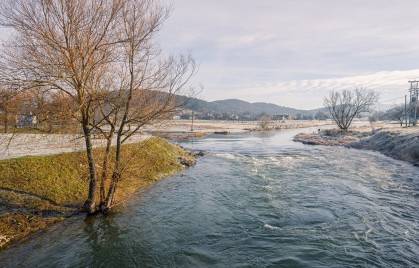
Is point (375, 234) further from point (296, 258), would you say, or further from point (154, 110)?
point (154, 110)

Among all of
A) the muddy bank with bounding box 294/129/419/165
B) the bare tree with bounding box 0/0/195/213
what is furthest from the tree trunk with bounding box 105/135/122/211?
the muddy bank with bounding box 294/129/419/165

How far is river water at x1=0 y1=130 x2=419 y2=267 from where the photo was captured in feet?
37.4

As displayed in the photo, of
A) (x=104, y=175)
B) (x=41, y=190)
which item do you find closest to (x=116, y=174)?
(x=104, y=175)

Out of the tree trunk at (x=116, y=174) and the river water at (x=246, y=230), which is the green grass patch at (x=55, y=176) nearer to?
the tree trunk at (x=116, y=174)

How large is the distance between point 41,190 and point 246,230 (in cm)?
1106

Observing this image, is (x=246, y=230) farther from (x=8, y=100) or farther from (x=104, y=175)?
(x=8, y=100)

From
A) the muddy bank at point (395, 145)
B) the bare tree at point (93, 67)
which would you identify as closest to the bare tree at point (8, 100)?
the bare tree at point (93, 67)

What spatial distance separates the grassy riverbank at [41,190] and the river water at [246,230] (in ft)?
3.79

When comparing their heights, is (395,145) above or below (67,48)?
below

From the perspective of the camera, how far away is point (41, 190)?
54.2ft

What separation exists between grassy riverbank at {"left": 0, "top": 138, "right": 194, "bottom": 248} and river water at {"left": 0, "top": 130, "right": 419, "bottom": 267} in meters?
1.16

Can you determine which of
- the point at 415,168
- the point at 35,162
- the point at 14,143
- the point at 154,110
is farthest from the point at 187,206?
the point at 415,168

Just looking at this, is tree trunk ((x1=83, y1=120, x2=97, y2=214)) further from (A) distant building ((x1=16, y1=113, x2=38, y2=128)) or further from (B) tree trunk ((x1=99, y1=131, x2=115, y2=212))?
(A) distant building ((x1=16, y1=113, x2=38, y2=128))

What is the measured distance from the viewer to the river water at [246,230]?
37.4 ft
